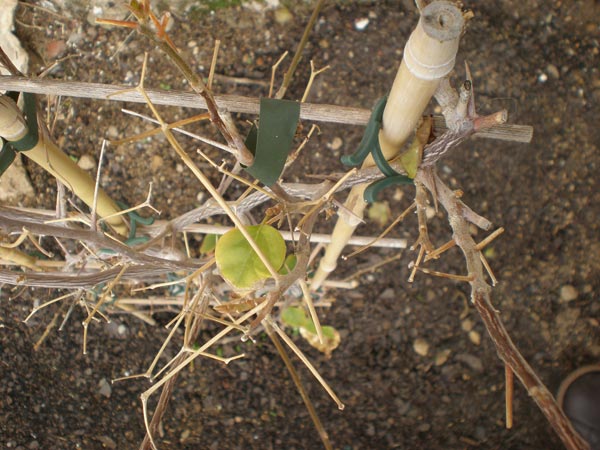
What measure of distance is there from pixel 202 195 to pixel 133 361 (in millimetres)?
466

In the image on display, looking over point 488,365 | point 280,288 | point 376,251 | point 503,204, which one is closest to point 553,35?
point 503,204

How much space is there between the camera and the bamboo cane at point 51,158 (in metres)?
0.60

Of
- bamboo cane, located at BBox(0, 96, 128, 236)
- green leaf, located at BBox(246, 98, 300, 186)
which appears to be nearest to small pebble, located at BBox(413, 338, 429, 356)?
bamboo cane, located at BBox(0, 96, 128, 236)

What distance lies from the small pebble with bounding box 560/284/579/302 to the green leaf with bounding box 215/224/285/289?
1.12 metres

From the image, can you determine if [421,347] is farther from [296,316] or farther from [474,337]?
[296,316]

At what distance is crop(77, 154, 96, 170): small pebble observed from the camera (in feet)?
4.41

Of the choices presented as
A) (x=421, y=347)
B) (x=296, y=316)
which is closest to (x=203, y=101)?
(x=296, y=316)

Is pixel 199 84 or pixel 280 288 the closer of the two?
pixel 199 84

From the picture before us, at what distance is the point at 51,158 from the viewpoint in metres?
0.72

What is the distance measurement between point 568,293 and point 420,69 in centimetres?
116

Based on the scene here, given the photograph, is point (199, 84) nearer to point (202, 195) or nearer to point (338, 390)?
point (202, 195)

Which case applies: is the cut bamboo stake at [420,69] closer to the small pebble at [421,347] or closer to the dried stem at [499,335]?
the dried stem at [499,335]

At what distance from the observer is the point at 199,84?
0.38 metres

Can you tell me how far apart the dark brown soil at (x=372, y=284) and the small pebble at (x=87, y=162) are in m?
0.03
